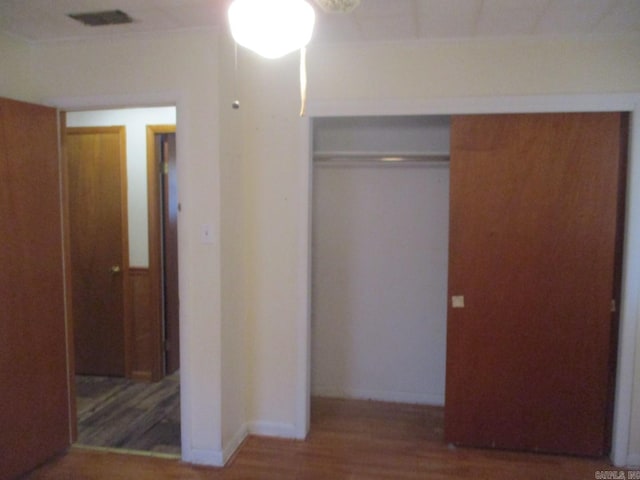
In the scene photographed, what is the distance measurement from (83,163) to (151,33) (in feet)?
5.73

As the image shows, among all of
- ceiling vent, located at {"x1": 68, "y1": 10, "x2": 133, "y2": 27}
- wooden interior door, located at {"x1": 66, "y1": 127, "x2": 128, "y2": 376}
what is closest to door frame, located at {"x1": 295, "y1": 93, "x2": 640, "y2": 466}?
ceiling vent, located at {"x1": 68, "y1": 10, "x2": 133, "y2": 27}

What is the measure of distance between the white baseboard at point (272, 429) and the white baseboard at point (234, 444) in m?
0.05

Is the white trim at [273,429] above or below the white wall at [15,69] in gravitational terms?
below

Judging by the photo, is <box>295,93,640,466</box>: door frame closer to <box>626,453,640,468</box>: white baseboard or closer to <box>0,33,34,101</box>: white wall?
<box>626,453,640,468</box>: white baseboard

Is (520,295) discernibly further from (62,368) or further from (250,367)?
(62,368)

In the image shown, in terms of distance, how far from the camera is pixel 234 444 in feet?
9.50

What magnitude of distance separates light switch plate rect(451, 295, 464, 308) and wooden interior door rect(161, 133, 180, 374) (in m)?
2.27

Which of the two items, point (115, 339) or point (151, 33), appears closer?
point (151, 33)

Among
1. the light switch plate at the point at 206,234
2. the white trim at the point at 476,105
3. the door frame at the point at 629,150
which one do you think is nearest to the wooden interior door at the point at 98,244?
the light switch plate at the point at 206,234

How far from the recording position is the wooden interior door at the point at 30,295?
8.05 ft

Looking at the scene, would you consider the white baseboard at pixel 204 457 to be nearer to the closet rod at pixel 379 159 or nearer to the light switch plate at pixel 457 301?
the light switch plate at pixel 457 301

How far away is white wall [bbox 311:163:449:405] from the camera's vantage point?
11.5ft

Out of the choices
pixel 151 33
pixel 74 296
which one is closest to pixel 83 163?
pixel 74 296

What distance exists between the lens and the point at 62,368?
2836 mm
